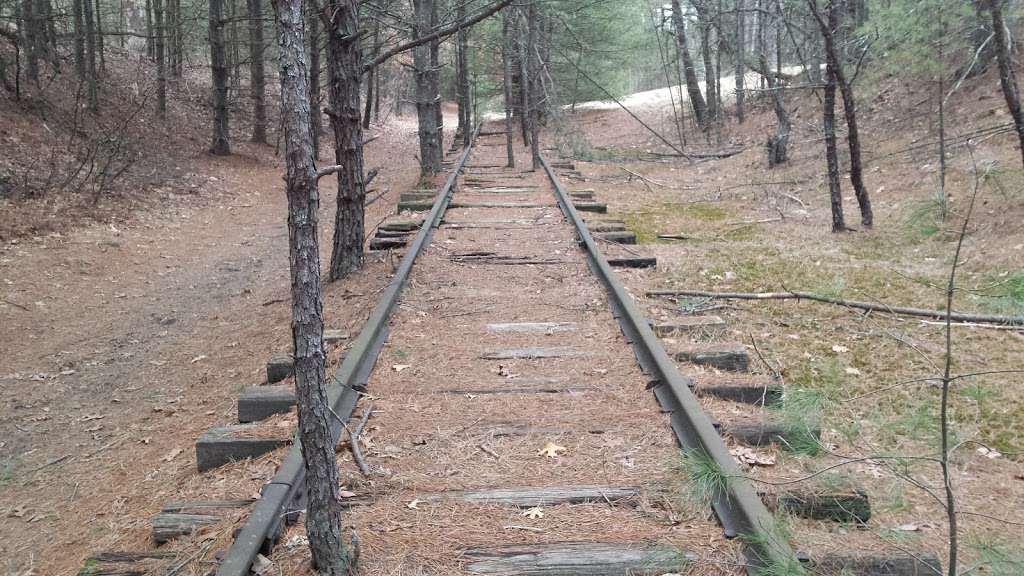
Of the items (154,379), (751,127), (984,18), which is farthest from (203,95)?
(984,18)

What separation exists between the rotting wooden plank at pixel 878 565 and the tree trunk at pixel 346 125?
520 centimetres

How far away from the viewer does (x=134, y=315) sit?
812 centimetres

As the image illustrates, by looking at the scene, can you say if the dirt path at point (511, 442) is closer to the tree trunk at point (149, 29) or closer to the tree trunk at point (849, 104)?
the tree trunk at point (849, 104)

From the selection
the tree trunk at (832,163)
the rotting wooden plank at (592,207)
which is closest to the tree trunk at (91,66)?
the rotting wooden plank at (592,207)

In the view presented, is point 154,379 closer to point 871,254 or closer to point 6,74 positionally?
point 871,254

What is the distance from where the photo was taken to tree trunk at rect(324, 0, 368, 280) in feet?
20.9

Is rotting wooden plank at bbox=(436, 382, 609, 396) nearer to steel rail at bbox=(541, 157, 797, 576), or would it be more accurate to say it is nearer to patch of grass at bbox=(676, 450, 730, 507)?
steel rail at bbox=(541, 157, 797, 576)

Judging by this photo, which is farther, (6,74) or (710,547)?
(6,74)

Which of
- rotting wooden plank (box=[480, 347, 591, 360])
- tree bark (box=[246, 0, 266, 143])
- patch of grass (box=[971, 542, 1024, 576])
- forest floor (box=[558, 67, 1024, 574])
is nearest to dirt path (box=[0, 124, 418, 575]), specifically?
rotting wooden plank (box=[480, 347, 591, 360])

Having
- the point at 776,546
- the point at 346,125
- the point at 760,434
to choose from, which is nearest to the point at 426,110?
the point at 346,125

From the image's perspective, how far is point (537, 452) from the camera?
11.6ft

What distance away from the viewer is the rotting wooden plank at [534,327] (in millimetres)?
5301

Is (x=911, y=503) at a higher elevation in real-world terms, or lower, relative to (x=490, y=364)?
lower

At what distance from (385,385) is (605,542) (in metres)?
1.97
